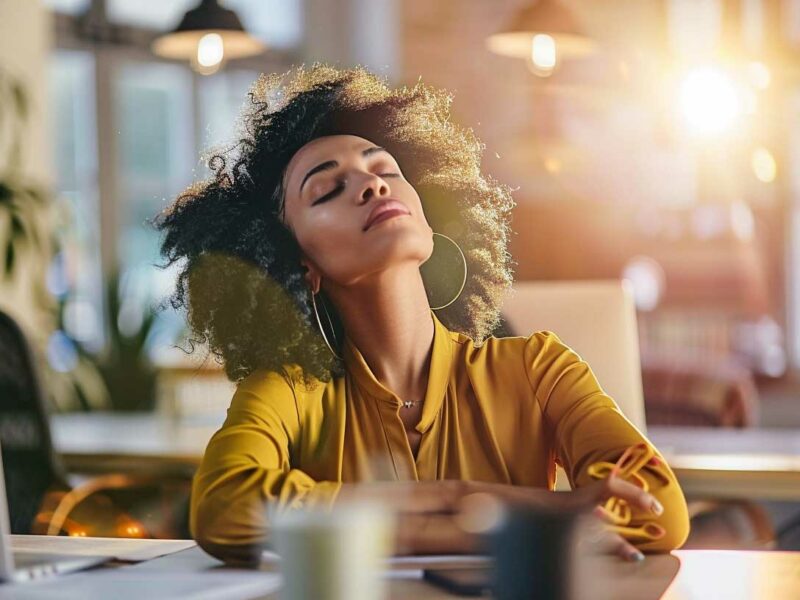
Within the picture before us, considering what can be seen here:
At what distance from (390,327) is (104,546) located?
35 centimetres

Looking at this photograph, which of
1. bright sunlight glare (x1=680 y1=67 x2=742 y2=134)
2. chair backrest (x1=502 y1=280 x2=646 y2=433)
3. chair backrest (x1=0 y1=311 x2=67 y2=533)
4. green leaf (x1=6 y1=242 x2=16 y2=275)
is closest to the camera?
chair backrest (x1=502 y1=280 x2=646 y2=433)

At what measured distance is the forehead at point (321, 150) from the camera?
100 centimetres

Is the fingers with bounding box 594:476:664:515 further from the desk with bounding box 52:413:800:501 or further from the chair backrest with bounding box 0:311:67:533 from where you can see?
the chair backrest with bounding box 0:311:67:533

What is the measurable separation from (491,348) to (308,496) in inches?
8.2

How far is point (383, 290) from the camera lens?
99 cm

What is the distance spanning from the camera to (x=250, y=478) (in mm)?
949

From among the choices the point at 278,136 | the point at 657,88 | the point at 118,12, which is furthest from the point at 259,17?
the point at 278,136

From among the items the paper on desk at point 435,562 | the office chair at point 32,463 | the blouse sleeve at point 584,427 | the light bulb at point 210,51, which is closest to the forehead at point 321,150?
the blouse sleeve at point 584,427

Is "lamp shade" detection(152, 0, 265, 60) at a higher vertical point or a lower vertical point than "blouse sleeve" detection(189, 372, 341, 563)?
higher

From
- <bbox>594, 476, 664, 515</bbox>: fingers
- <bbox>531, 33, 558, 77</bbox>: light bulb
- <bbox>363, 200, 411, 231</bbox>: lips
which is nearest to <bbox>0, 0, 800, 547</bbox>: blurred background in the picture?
<bbox>531, 33, 558, 77</bbox>: light bulb

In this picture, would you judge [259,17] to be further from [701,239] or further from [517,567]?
[517,567]

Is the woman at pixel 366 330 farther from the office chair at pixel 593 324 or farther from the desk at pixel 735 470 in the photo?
the desk at pixel 735 470

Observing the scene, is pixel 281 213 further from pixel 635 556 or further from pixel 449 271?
pixel 635 556

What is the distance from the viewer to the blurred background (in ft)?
4.51
